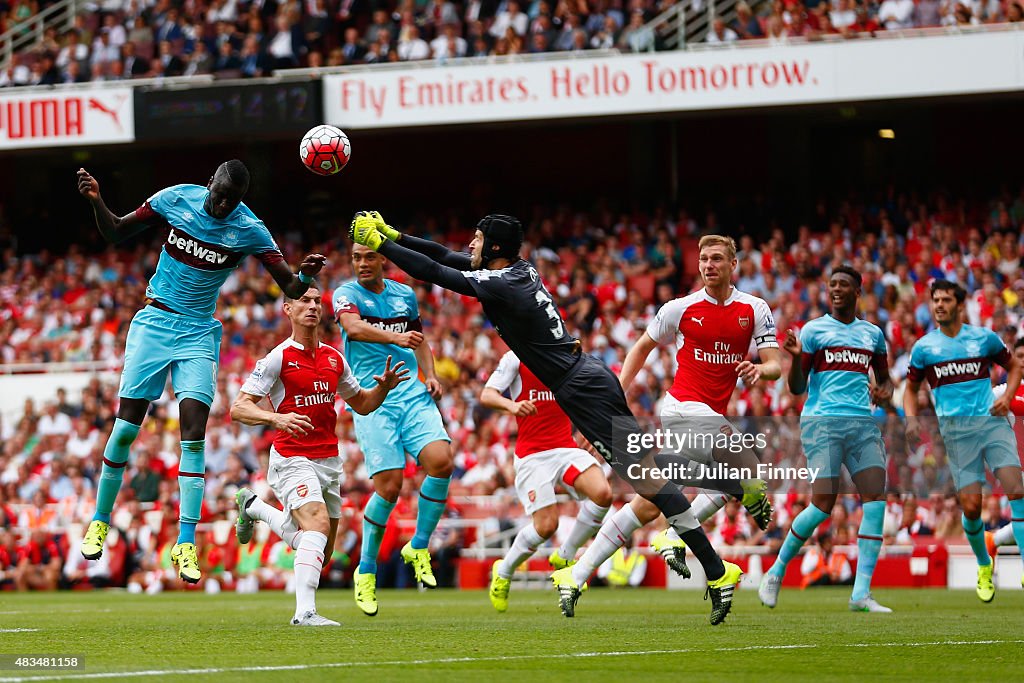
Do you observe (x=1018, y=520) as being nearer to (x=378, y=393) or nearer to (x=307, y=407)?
(x=378, y=393)

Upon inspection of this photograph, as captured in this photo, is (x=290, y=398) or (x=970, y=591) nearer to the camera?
(x=290, y=398)

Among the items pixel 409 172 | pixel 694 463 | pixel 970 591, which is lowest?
pixel 970 591

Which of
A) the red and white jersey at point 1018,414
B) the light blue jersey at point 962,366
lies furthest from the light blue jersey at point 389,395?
the red and white jersey at point 1018,414

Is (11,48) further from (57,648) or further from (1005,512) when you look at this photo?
(57,648)

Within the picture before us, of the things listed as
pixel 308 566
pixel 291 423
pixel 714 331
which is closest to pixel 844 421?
pixel 714 331

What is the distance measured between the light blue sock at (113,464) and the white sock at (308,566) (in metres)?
1.52

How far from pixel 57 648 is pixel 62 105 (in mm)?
21266

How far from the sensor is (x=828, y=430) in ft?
40.7

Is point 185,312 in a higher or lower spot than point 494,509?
higher

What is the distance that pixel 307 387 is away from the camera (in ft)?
36.1

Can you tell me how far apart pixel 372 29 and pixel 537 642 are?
20.1m

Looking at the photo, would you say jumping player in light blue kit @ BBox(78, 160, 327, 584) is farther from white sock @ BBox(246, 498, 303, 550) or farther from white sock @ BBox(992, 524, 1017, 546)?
white sock @ BBox(992, 524, 1017, 546)

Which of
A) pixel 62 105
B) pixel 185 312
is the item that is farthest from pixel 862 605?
pixel 62 105

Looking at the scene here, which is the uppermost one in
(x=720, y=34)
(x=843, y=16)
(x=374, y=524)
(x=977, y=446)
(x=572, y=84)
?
(x=843, y=16)
